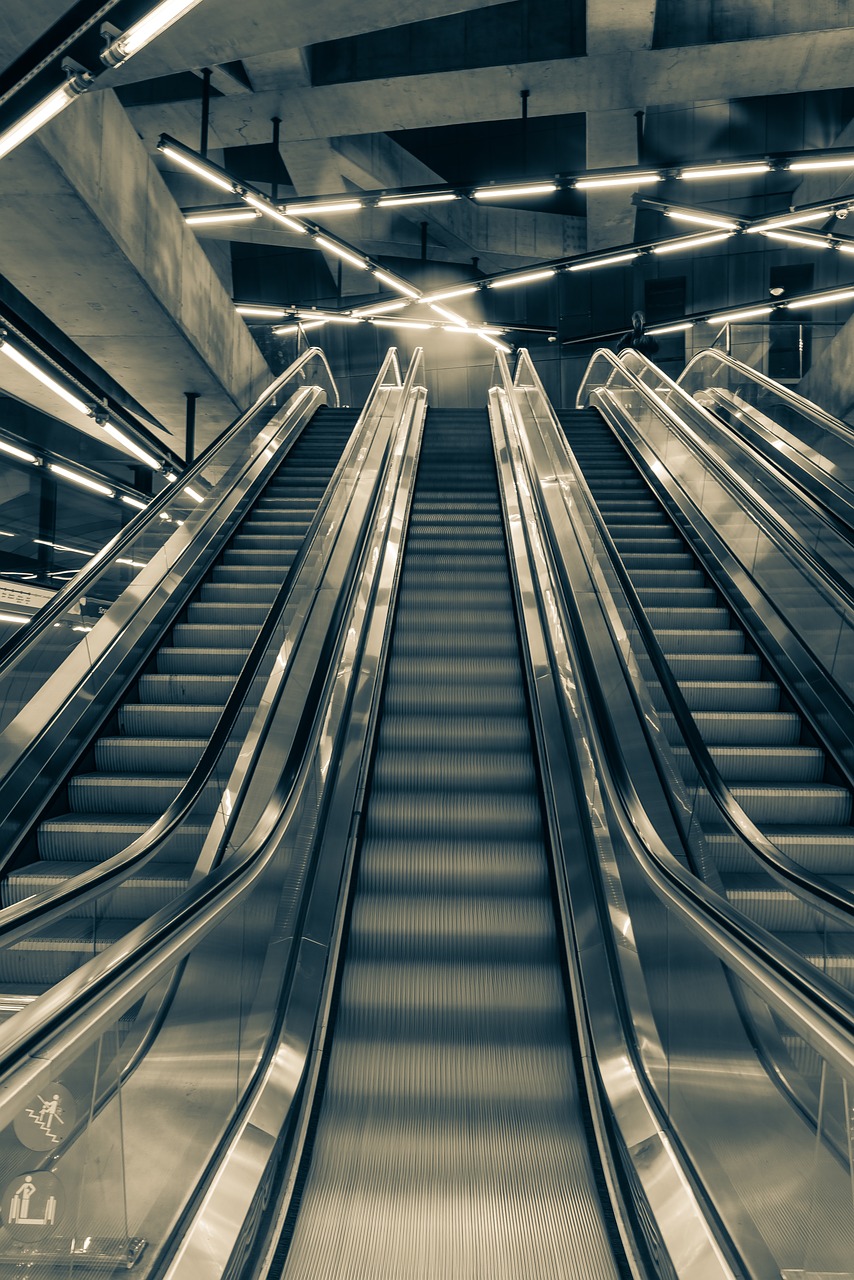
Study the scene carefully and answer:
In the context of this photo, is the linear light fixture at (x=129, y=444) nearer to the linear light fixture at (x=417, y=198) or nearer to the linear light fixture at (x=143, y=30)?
the linear light fixture at (x=417, y=198)

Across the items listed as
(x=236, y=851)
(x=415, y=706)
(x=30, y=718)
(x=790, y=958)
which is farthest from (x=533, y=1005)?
(x=30, y=718)

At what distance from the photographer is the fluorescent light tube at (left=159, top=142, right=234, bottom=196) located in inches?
270

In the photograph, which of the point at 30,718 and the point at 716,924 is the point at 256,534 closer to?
the point at 30,718

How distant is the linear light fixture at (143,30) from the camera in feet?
12.0

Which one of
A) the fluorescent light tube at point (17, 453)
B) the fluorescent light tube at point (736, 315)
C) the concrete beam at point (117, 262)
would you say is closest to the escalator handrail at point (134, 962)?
the concrete beam at point (117, 262)

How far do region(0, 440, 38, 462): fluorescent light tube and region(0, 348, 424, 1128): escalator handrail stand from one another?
24.8 ft

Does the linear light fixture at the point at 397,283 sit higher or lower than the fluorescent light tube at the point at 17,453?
higher

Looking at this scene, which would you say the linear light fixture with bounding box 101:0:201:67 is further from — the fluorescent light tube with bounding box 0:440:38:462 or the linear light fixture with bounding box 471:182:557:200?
the fluorescent light tube with bounding box 0:440:38:462

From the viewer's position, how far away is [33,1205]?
1.58 meters

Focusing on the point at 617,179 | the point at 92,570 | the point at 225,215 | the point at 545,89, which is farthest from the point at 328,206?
the point at 92,570

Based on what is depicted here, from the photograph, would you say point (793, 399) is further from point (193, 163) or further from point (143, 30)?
point (143, 30)

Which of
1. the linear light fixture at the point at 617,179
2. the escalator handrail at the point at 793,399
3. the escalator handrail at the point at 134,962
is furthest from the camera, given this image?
the linear light fixture at the point at 617,179

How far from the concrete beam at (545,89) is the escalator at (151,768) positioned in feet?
17.2

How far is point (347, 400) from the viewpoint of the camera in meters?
19.4
